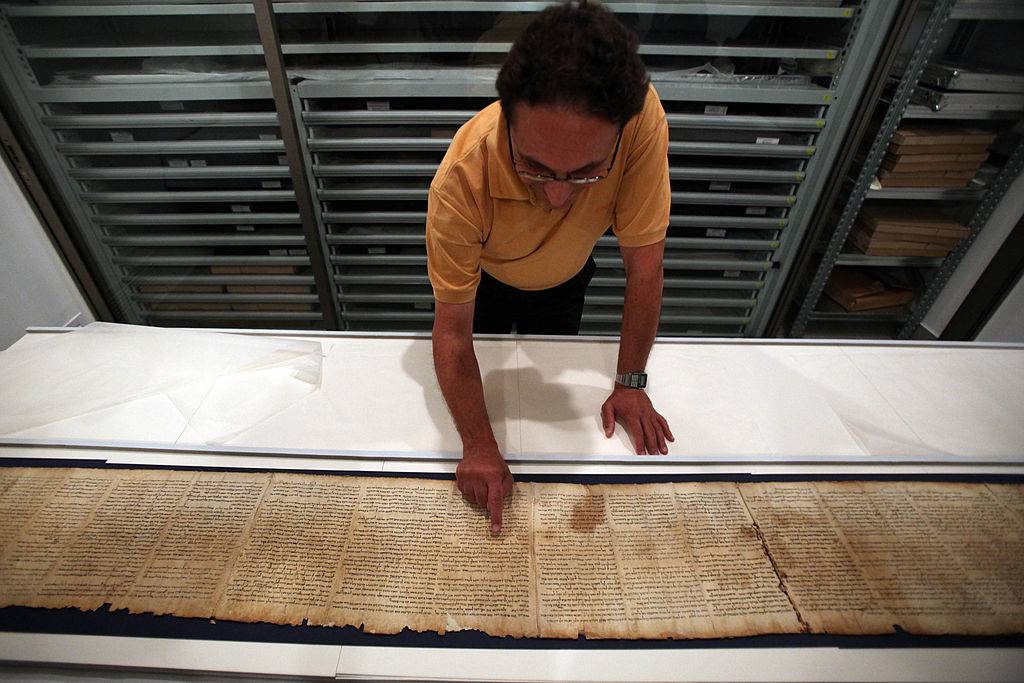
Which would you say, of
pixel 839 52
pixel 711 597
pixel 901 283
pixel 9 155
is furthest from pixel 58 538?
pixel 901 283

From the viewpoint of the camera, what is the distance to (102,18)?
5.51ft

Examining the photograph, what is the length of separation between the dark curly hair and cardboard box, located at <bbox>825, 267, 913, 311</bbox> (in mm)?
2072

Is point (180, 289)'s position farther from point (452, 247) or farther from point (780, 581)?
point (780, 581)

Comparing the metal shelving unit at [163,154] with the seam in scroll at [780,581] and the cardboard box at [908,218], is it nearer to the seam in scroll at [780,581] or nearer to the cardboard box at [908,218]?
the seam in scroll at [780,581]

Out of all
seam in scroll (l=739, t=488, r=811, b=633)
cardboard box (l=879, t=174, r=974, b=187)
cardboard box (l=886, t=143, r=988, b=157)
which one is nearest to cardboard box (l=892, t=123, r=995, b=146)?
cardboard box (l=886, t=143, r=988, b=157)

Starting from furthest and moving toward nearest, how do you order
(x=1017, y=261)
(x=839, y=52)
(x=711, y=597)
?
(x=1017, y=261) → (x=839, y=52) → (x=711, y=597)

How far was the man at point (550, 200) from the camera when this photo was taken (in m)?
0.61

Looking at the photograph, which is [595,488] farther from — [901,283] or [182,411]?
[901,283]

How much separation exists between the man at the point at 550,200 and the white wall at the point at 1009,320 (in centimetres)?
185

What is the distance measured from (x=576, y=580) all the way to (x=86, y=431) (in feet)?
3.29

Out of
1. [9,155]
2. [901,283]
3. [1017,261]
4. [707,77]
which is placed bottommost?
[901,283]

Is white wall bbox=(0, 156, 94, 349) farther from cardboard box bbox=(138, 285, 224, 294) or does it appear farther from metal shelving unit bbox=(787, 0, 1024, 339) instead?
metal shelving unit bbox=(787, 0, 1024, 339)

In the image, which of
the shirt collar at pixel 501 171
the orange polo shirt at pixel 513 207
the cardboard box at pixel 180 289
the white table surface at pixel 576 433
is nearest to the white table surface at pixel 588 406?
the white table surface at pixel 576 433

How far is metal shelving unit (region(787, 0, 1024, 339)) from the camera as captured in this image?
1.53 meters
